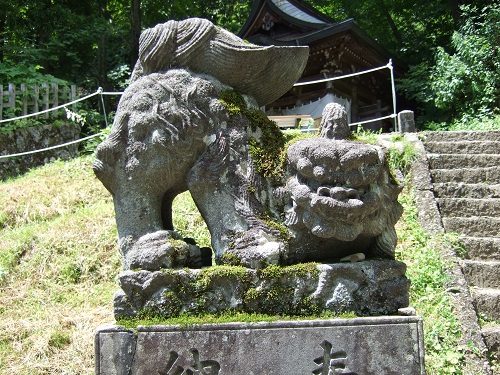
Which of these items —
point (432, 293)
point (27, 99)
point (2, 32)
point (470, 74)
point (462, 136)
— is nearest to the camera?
point (432, 293)

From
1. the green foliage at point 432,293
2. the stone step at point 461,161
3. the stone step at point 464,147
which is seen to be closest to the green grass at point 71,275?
the green foliage at point 432,293

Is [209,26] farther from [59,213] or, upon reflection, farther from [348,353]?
[59,213]

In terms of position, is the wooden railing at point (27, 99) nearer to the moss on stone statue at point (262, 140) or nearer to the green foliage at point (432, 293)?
the green foliage at point (432, 293)

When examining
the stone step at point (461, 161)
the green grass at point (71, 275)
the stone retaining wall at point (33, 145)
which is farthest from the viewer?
the stone retaining wall at point (33, 145)

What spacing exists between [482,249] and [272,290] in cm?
352

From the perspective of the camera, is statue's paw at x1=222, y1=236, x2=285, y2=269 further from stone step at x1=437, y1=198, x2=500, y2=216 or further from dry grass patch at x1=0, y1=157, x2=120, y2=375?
→ stone step at x1=437, y1=198, x2=500, y2=216

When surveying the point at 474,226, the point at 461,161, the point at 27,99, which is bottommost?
the point at 474,226

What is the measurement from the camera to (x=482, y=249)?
16.8 feet

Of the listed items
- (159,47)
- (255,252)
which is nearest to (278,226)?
(255,252)

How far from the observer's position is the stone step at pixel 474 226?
5.44 m

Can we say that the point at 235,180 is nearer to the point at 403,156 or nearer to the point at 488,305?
the point at 488,305

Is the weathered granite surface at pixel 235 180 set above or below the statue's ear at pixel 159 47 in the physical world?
below

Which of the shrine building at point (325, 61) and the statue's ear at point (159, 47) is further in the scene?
the shrine building at point (325, 61)

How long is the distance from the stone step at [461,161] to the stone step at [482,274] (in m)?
2.19
